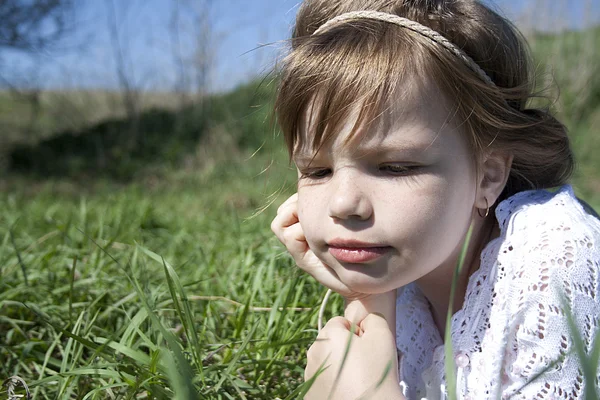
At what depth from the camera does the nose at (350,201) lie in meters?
1.12

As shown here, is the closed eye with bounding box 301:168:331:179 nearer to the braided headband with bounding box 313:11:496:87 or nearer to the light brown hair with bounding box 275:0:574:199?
the light brown hair with bounding box 275:0:574:199

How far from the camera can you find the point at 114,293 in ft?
5.98

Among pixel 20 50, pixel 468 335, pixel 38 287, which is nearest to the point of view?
pixel 468 335

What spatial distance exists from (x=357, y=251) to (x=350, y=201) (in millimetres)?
118

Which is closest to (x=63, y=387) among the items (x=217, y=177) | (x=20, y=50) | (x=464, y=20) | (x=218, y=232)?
(x=464, y=20)

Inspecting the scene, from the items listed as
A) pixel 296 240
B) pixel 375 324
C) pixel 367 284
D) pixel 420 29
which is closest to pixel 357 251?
pixel 367 284

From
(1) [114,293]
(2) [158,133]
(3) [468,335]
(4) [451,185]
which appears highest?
(4) [451,185]

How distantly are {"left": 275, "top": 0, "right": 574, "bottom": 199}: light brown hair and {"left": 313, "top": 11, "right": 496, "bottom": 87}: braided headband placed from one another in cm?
1

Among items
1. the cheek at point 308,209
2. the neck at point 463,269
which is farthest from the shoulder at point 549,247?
the cheek at point 308,209

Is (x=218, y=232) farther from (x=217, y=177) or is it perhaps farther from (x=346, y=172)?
(x=217, y=177)

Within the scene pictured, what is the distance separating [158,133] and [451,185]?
299 inches

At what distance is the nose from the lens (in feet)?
3.67

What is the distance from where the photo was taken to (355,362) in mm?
1107

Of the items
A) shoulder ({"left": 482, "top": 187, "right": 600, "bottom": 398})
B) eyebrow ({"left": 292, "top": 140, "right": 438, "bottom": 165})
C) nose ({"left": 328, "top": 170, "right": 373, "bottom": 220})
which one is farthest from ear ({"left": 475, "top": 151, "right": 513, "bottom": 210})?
nose ({"left": 328, "top": 170, "right": 373, "bottom": 220})
